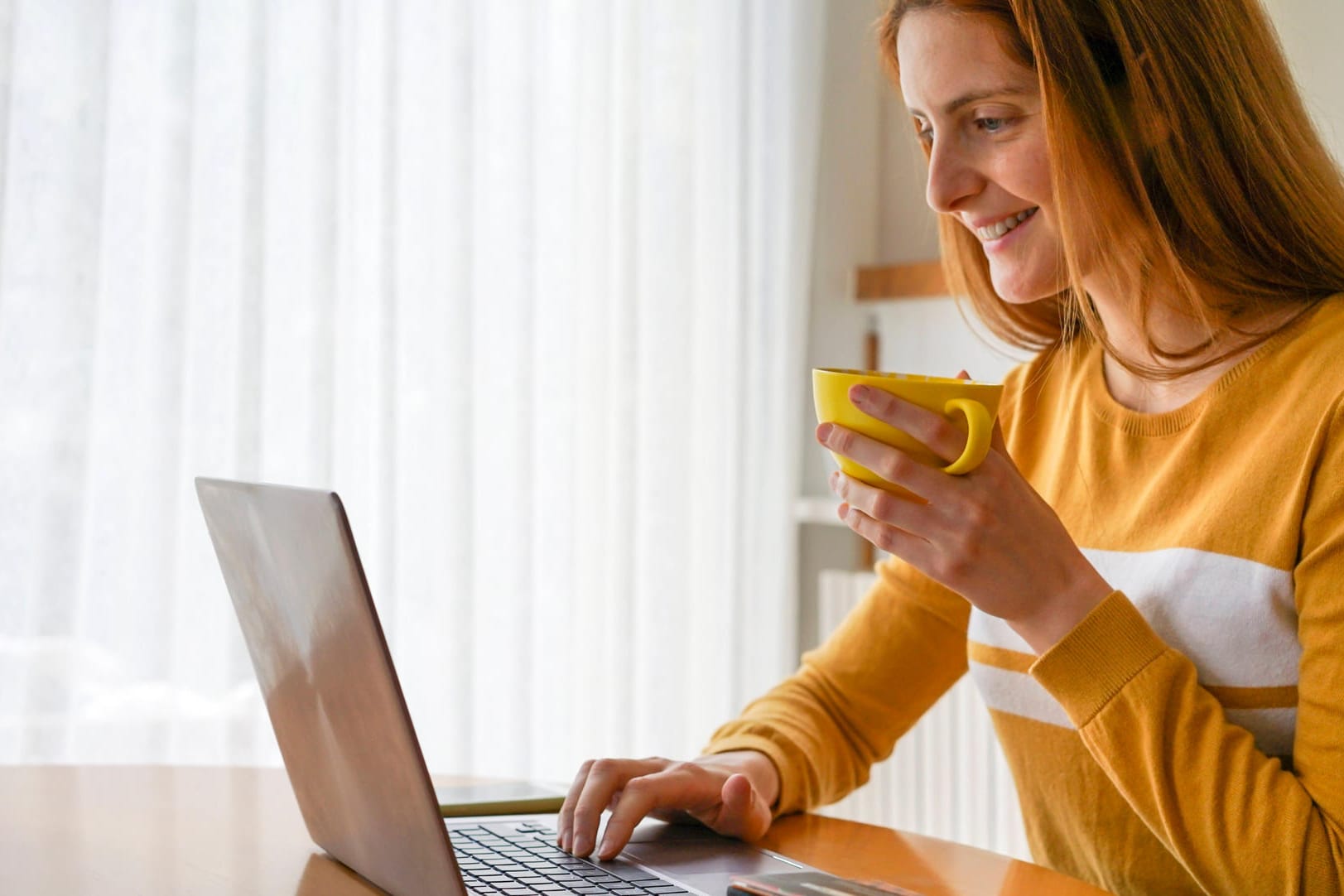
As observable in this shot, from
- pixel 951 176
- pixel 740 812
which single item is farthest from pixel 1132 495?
pixel 740 812

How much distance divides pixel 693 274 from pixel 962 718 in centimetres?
83

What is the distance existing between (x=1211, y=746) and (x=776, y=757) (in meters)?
0.33

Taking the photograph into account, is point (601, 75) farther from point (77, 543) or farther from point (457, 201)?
point (77, 543)

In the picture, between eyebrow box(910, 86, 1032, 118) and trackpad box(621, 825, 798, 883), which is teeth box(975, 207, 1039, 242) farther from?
trackpad box(621, 825, 798, 883)

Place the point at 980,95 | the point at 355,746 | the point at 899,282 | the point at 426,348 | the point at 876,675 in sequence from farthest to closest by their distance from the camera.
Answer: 1. the point at 899,282
2. the point at 426,348
3. the point at 876,675
4. the point at 980,95
5. the point at 355,746

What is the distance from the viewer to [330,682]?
722 millimetres

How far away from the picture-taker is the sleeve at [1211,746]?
80 cm

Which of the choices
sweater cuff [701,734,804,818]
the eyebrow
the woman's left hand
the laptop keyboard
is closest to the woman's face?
the eyebrow

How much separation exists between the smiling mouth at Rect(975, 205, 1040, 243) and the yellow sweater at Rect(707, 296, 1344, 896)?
159 mm

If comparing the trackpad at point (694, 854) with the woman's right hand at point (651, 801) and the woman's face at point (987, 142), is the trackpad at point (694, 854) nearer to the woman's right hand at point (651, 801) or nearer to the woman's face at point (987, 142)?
the woman's right hand at point (651, 801)

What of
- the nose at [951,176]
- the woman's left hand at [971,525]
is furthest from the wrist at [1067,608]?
the nose at [951,176]

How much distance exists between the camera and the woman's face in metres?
0.96

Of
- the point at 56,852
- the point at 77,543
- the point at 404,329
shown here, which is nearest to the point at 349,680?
the point at 56,852

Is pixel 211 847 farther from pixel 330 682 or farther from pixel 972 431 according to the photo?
pixel 972 431
